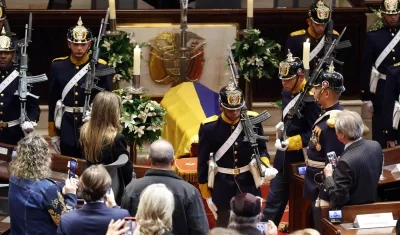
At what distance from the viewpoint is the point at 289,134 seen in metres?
9.23

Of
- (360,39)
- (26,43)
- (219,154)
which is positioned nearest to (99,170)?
(219,154)

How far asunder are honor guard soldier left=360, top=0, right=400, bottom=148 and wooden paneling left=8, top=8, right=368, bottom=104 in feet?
2.52

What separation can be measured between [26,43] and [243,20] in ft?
8.88

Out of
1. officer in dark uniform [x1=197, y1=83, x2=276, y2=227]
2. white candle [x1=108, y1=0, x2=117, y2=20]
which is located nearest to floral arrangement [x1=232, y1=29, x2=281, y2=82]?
white candle [x1=108, y1=0, x2=117, y2=20]

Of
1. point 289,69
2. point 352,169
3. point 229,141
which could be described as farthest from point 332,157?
point 289,69

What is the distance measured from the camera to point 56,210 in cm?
705

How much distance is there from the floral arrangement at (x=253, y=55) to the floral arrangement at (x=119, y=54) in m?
1.06

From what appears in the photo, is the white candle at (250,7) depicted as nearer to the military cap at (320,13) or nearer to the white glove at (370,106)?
the military cap at (320,13)

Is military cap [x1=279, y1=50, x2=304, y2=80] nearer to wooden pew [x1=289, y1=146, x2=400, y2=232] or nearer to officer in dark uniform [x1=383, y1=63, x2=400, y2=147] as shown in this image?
wooden pew [x1=289, y1=146, x2=400, y2=232]

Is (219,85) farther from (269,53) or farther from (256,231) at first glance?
(256,231)

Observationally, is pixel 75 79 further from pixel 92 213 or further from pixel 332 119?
pixel 92 213

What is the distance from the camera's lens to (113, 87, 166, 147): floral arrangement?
370 inches

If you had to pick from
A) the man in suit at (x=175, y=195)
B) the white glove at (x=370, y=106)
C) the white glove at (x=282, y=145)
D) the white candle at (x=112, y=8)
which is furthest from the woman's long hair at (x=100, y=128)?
the white glove at (x=370, y=106)

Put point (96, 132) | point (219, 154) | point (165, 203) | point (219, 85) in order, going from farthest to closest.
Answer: point (219, 85) → point (219, 154) → point (96, 132) → point (165, 203)
